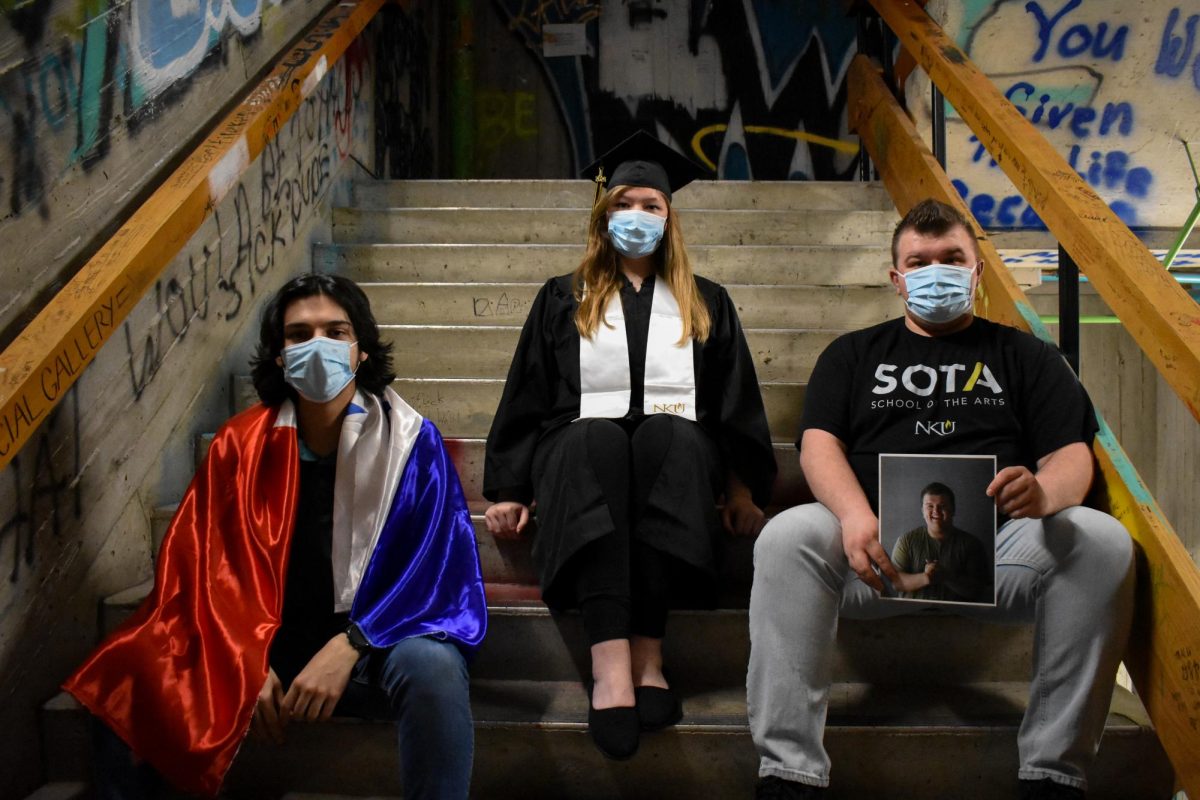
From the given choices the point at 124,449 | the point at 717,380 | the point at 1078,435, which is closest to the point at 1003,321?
the point at 1078,435

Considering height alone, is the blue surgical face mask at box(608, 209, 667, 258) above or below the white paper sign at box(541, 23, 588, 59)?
below

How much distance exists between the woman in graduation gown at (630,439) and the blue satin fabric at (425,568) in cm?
20

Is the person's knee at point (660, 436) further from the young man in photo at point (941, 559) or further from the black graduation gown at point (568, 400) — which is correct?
the young man in photo at point (941, 559)

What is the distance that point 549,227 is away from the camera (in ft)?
11.7

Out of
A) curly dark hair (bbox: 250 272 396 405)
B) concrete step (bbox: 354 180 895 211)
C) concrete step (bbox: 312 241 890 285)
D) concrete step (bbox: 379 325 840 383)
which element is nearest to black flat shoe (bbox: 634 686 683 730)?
curly dark hair (bbox: 250 272 396 405)

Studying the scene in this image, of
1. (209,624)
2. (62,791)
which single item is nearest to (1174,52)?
(209,624)

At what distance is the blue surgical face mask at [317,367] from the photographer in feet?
5.84

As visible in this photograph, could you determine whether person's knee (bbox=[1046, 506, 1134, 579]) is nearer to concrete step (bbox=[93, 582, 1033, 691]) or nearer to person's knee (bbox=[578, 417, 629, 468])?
concrete step (bbox=[93, 582, 1033, 691])

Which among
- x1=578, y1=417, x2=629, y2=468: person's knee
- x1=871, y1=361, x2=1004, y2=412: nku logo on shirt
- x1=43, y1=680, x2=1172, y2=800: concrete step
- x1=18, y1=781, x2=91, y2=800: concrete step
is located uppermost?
x1=871, y1=361, x2=1004, y2=412: nku logo on shirt

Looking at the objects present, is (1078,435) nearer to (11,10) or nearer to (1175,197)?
(11,10)

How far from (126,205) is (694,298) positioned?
49.5 inches

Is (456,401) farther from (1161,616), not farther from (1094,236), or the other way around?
(1161,616)

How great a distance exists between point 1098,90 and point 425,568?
4.54 meters

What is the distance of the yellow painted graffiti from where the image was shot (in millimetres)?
5652
